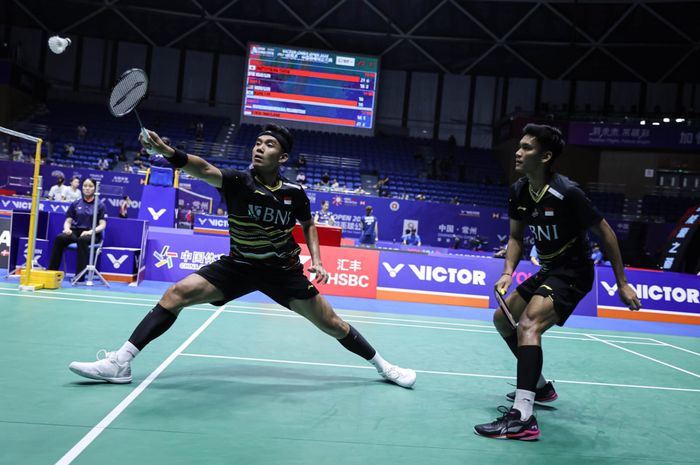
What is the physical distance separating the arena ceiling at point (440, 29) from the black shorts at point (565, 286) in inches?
979

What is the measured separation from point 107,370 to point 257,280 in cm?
119

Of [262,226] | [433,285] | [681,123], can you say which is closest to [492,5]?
[681,123]

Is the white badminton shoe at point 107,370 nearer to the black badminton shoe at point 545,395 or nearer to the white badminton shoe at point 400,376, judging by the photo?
the white badminton shoe at point 400,376

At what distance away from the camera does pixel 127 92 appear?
14.0 ft

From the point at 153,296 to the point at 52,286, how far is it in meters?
1.47

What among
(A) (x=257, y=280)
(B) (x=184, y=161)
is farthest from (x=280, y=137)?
(A) (x=257, y=280)

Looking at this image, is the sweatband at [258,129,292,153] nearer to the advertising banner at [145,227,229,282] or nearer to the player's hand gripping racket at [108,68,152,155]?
the player's hand gripping racket at [108,68,152,155]

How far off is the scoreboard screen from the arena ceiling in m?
1.69

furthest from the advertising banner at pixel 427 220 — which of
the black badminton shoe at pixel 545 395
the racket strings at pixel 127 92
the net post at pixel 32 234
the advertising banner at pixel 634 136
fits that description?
the black badminton shoe at pixel 545 395

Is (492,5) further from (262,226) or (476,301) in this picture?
(262,226)

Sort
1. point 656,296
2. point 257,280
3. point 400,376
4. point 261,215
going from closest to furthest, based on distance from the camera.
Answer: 1. point 261,215
2. point 257,280
3. point 400,376
4. point 656,296

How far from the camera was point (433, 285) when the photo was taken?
10.2 meters

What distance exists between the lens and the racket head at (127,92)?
4.05 meters

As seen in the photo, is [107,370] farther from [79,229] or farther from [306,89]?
[306,89]
